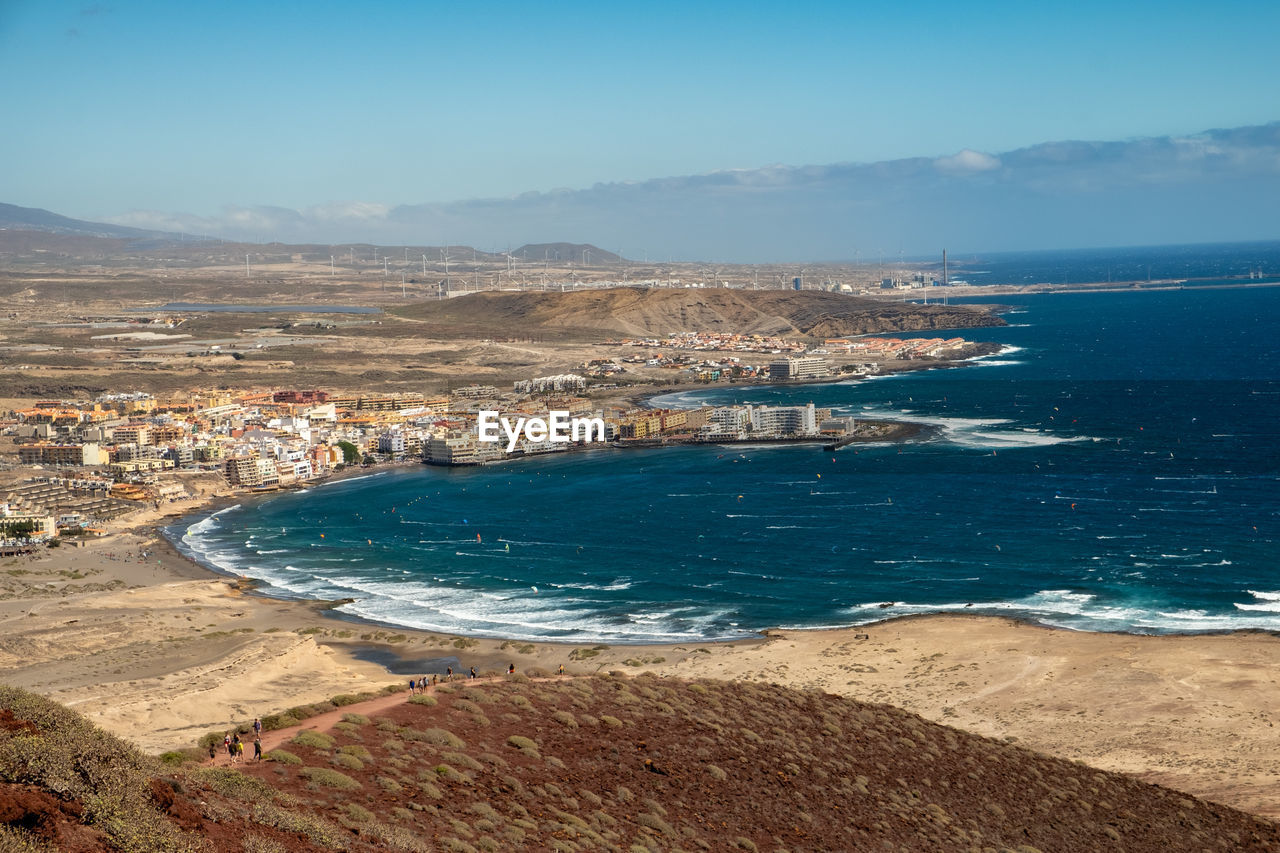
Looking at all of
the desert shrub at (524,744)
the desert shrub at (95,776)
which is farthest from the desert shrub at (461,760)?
the desert shrub at (95,776)

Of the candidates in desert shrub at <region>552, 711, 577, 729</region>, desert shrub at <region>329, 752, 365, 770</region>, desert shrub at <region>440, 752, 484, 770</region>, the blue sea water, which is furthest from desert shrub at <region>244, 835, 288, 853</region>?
the blue sea water

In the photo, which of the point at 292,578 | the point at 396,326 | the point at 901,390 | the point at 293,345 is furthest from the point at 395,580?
the point at 396,326

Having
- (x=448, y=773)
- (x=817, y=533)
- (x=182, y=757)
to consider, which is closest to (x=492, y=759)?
(x=448, y=773)

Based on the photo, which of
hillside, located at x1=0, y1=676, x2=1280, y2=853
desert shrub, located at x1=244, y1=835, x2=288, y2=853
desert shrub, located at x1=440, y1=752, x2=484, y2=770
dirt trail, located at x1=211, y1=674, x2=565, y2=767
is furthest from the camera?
dirt trail, located at x1=211, y1=674, x2=565, y2=767

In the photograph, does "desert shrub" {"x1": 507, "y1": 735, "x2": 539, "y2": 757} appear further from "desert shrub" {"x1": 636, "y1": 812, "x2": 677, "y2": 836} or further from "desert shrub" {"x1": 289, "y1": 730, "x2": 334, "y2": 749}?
"desert shrub" {"x1": 289, "y1": 730, "x2": 334, "y2": 749}

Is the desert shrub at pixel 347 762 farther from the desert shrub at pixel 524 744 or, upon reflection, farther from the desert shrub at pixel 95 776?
the desert shrub at pixel 95 776
